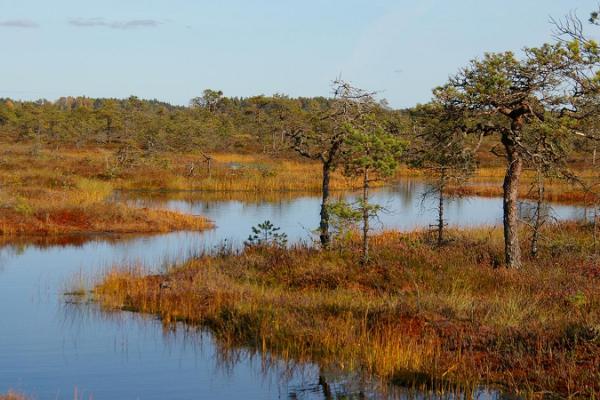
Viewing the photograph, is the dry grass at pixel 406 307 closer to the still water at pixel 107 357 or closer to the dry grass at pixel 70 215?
the still water at pixel 107 357

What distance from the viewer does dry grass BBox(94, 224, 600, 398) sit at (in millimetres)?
11258

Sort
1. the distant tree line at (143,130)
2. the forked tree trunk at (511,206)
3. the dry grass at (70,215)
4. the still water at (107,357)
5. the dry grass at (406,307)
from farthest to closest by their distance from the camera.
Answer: the distant tree line at (143,130) < the dry grass at (70,215) < the forked tree trunk at (511,206) < the still water at (107,357) < the dry grass at (406,307)

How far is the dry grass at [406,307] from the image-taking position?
1126 cm

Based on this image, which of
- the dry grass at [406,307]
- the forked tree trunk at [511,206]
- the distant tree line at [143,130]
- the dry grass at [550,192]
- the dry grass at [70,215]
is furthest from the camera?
the distant tree line at [143,130]

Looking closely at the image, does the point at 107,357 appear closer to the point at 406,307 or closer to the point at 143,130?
the point at 406,307

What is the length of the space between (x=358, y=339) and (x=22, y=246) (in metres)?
18.4

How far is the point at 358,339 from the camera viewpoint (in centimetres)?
1256

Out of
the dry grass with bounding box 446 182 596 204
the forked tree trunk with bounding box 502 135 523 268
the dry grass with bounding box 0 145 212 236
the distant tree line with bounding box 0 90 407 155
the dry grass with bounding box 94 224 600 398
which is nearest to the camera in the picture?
the dry grass with bounding box 94 224 600 398

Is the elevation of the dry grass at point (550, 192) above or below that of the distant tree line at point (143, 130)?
below

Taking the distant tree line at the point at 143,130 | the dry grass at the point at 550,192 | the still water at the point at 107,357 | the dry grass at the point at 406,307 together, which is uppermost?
the distant tree line at the point at 143,130

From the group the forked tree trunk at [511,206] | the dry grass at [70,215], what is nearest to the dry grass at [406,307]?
the forked tree trunk at [511,206]

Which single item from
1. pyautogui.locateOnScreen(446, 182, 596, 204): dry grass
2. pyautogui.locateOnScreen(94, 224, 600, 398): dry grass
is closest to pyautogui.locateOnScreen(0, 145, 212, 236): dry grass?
pyautogui.locateOnScreen(94, 224, 600, 398): dry grass

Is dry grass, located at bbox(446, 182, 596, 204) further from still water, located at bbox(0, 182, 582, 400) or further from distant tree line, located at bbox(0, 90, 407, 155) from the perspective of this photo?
still water, located at bbox(0, 182, 582, 400)

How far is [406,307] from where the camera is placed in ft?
44.0
